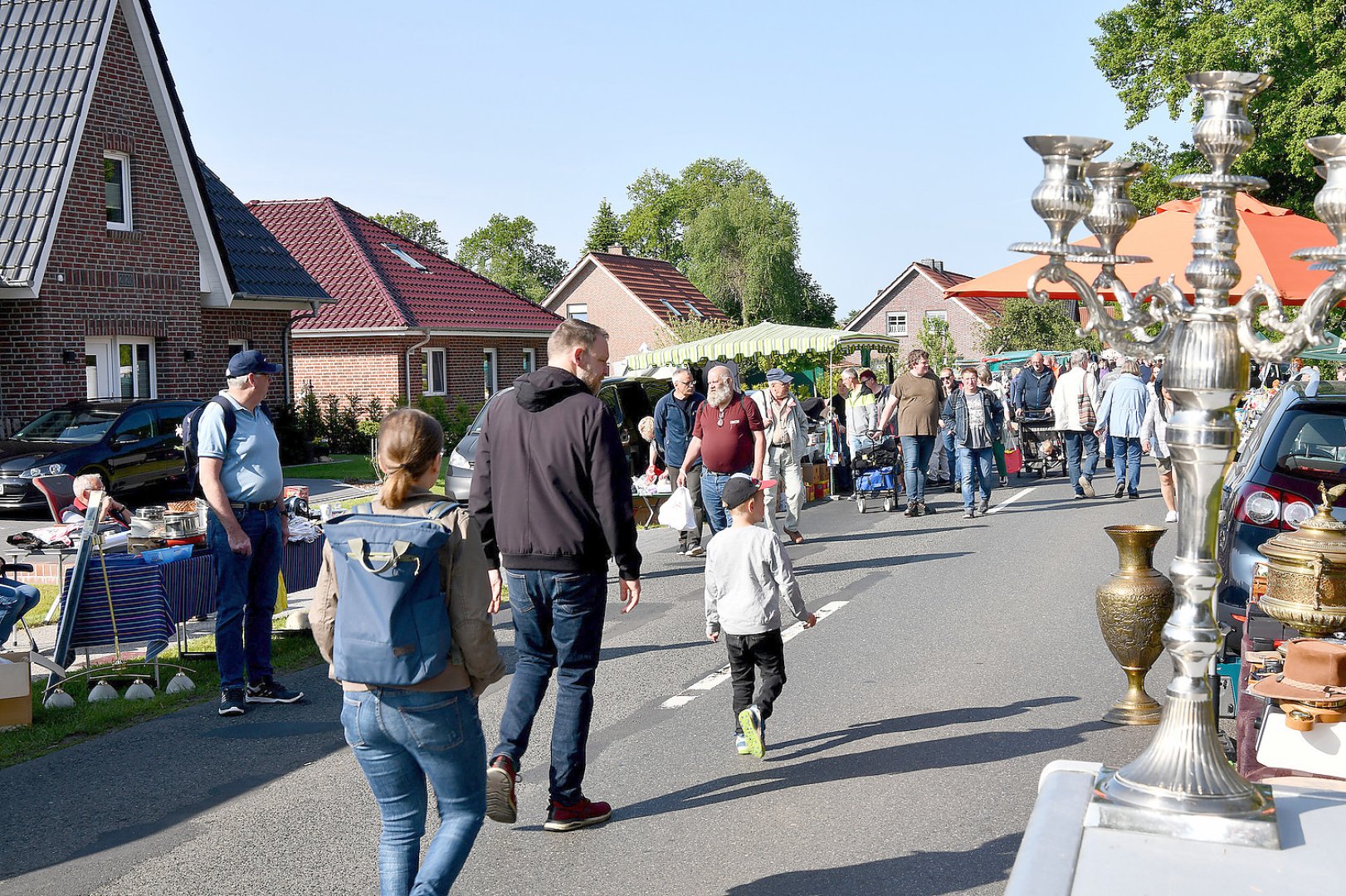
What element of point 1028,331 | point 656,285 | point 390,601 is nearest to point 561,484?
point 390,601

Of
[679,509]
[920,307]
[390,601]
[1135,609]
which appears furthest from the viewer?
[920,307]

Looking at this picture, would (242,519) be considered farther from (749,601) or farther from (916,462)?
(916,462)

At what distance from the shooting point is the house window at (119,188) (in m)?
22.3

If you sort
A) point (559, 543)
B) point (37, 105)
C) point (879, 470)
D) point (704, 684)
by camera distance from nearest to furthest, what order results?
point (559, 543), point (704, 684), point (879, 470), point (37, 105)

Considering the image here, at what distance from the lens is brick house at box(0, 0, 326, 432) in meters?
20.3

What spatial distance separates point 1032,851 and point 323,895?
2.97 meters

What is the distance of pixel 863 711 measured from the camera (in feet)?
23.2

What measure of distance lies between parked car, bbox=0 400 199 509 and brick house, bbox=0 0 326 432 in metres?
1.79

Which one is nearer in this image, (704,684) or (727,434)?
(704,684)

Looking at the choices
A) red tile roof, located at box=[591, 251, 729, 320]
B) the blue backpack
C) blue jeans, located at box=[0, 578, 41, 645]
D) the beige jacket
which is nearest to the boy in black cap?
the beige jacket

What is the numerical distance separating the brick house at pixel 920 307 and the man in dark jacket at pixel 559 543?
6626cm

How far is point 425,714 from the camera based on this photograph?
3.75 m

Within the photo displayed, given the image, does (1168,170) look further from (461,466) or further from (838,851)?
(838,851)

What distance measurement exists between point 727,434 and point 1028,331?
1827 inches
